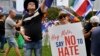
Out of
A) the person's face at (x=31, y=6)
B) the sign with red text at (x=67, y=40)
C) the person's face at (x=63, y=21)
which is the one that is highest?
the person's face at (x=31, y=6)

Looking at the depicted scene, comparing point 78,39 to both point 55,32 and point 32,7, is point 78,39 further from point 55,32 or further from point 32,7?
point 32,7

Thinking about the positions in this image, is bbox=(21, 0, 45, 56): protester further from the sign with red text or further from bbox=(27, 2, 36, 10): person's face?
the sign with red text

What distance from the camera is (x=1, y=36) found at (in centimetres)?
1911

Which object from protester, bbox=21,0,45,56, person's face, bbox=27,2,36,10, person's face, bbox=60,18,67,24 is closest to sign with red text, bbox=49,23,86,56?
person's face, bbox=60,18,67,24

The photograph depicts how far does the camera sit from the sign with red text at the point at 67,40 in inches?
370

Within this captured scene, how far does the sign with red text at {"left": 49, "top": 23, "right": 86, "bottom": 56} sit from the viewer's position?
370 inches

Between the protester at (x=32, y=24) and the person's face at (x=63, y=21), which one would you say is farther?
the protester at (x=32, y=24)

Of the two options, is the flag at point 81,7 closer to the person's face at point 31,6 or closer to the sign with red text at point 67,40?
the person's face at point 31,6

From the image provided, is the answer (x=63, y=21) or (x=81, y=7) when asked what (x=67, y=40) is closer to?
(x=63, y=21)

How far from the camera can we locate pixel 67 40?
31.4 ft

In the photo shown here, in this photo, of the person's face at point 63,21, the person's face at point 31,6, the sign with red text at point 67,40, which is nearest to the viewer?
the sign with red text at point 67,40

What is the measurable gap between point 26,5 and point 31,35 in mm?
680

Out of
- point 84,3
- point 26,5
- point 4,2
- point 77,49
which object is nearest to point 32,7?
point 26,5

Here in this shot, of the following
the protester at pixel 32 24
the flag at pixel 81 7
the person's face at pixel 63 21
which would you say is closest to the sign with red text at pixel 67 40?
the person's face at pixel 63 21
